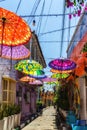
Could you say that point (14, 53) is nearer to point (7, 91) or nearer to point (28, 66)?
point (28, 66)

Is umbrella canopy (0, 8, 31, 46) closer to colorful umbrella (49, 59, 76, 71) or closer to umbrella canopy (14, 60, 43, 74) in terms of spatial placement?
colorful umbrella (49, 59, 76, 71)

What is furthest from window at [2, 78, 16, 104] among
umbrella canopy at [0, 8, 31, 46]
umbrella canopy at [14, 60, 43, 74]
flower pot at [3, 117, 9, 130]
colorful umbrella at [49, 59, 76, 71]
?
umbrella canopy at [0, 8, 31, 46]

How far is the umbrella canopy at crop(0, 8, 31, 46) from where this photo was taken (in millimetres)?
9367

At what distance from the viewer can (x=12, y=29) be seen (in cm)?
998

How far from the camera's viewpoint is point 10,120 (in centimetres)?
1522

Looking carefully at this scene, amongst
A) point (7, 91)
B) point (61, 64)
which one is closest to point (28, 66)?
point (7, 91)

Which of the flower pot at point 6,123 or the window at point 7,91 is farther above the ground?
the window at point 7,91

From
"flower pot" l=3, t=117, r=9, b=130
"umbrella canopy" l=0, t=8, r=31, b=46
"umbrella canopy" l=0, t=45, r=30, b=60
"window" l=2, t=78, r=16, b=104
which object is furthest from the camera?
"window" l=2, t=78, r=16, b=104

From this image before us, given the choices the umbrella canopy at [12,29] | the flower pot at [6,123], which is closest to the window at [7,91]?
the flower pot at [6,123]

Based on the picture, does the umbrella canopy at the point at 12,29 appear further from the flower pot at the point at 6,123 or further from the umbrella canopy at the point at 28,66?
the umbrella canopy at the point at 28,66

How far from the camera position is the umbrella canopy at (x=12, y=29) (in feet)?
30.7

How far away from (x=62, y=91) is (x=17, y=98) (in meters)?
3.64

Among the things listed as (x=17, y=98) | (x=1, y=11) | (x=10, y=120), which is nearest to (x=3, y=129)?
(x=10, y=120)

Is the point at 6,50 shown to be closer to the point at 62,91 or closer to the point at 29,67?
the point at 29,67
